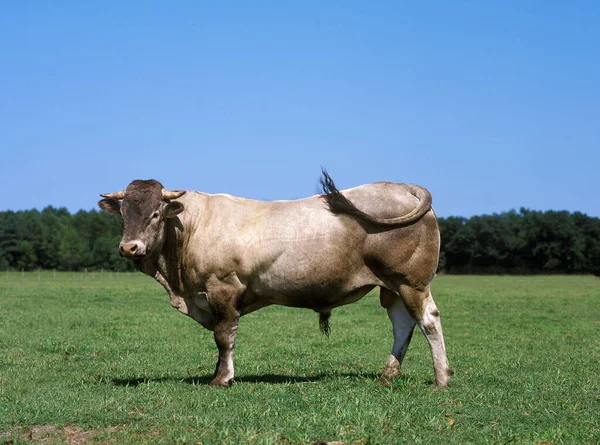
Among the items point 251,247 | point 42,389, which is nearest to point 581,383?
point 251,247

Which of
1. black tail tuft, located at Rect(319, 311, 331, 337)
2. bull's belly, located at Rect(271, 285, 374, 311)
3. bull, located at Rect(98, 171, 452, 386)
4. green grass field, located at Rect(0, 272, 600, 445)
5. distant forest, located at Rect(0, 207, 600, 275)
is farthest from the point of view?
distant forest, located at Rect(0, 207, 600, 275)

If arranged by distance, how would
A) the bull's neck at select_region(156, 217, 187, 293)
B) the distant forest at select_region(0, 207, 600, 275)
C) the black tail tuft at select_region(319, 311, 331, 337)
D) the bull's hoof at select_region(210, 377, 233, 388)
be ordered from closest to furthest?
1. the bull's hoof at select_region(210, 377, 233, 388)
2. the bull's neck at select_region(156, 217, 187, 293)
3. the black tail tuft at select_region(319, 311, 331, 337)
4. the distant forest at select_region(0, 207, 600, 275)

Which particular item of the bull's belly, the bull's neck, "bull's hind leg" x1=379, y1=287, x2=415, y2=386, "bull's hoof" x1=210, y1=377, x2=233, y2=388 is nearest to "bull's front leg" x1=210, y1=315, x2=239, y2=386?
"bull's hoof" x1=210, y1=377, x2=233, y2=388

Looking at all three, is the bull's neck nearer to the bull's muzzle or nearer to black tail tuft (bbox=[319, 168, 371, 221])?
the bull's muzzle

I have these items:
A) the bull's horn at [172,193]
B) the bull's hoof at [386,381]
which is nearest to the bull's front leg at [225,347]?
the bull's horn at [172,193]

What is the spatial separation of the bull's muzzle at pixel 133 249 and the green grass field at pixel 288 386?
69.3 inches

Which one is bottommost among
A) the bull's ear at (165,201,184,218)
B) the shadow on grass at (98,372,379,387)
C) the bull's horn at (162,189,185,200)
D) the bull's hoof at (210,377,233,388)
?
the shadow on grass at (98,372,379,387)

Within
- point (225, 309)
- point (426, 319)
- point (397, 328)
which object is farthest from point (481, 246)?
point (225, 309)

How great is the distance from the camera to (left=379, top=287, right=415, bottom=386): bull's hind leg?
10.6m

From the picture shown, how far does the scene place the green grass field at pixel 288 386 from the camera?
7.20 meters

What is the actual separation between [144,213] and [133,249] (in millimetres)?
566

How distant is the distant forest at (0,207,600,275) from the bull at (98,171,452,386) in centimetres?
9986

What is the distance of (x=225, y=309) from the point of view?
10461 millimetres

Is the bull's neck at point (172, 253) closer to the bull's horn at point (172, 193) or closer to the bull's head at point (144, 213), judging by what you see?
the bull's head at point (144, 213)
